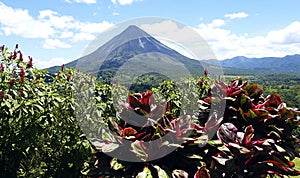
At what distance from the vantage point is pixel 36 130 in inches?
143

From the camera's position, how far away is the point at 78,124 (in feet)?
13.2

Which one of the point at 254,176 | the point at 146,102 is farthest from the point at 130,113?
the point at 254,176

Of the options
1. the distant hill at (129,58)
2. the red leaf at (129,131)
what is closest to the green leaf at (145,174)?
the red leaf at (129,131)

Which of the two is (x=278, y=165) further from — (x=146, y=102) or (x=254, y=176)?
(x=146, y=102)

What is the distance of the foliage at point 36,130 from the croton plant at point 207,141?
6.55 feet

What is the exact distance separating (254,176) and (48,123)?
8.98ft

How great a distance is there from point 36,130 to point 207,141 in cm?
258

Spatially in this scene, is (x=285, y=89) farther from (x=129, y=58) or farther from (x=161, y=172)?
(x=161, y=172)

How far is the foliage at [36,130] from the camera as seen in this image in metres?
3.66

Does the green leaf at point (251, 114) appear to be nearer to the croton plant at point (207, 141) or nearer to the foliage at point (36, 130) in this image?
the croton plant at point (207, 141)

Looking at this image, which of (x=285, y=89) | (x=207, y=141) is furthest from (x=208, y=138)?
(x=285, y=89)

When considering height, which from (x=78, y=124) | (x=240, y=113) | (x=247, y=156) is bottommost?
(x=78, y=124)

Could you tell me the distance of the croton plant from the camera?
1.64 m

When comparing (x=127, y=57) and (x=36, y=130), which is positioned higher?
(x=127, y=57)
